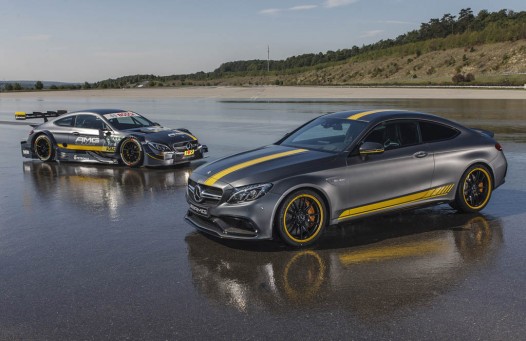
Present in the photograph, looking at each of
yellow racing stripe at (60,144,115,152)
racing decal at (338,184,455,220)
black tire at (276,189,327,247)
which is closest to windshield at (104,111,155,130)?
yellow racing stripe at (60,144,115,152)

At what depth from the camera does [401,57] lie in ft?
339

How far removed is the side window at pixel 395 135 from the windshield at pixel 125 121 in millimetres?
7444

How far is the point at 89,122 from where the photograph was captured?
13.0 meters

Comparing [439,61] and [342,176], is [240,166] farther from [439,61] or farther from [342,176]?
[439,61]

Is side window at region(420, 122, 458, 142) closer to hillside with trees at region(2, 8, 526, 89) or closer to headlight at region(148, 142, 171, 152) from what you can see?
headlight at region(148, 142, 171, 152)

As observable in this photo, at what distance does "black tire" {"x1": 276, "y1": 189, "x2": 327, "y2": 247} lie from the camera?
6133 mm

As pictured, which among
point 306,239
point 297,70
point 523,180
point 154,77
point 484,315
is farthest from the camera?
point 154,77

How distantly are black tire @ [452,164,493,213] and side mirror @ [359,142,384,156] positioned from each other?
1640mm

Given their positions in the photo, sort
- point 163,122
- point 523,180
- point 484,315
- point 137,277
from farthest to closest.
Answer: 1. point 163,122
2. point 523,180
3. point 137,277
4. point 484,315

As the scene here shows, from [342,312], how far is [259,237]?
5.57 feet

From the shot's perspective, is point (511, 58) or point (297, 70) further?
Answer: point (297, 70)

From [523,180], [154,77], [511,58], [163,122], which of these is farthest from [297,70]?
[523,180]

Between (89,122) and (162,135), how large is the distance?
2059 millimetres

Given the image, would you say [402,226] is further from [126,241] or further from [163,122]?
[163,122]
